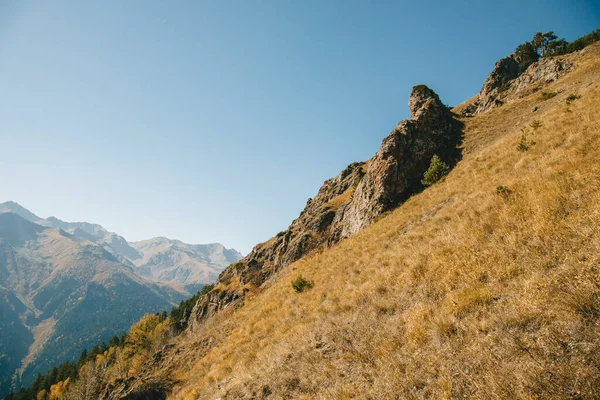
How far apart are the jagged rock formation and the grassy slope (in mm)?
35498

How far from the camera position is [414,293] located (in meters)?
8.08

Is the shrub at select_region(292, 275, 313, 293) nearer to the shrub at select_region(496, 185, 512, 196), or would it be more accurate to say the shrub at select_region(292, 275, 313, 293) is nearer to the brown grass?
the brown grass

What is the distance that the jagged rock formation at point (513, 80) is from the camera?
38750 millimetres

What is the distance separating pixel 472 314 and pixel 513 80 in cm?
6167

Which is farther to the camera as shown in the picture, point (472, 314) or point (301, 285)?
point (301, 285)

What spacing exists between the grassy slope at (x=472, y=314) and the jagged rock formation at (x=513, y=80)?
35.5m

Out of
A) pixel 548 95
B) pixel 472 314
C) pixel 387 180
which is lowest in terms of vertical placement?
pixel 472 314

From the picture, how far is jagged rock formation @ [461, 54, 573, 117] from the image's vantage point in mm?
38750

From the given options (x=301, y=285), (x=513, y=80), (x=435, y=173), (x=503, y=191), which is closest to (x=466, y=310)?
(x=503, y=191)

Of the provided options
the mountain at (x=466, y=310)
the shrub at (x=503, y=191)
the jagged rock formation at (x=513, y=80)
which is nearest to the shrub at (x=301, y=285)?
the mountain at (x=466, y=310)

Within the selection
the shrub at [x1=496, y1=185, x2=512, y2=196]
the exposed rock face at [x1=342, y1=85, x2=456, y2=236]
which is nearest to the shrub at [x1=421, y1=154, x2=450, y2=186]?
the exposed rock face at [x1=342, y1=85, x2=456, y2=236]

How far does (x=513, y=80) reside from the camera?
48.7m

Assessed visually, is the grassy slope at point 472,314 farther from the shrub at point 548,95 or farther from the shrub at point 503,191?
the shrub at point 548,95

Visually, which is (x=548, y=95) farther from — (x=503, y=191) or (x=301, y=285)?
(x=301, y=285)
